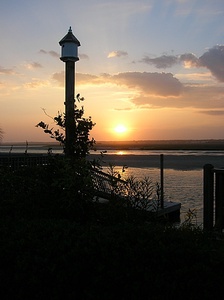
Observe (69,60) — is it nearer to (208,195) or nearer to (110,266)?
(208,195)

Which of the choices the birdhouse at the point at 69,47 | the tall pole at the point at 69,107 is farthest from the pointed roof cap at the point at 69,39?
the tall pole at the point at 69,107

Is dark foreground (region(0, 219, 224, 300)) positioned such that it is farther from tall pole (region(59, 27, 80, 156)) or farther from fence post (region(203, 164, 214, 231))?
tall pole (region(59, 27, 80, 156))

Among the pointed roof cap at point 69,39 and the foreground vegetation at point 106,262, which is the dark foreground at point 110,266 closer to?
the foreground vegetation at point 106,262

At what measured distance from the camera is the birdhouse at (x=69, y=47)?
31.4 feet

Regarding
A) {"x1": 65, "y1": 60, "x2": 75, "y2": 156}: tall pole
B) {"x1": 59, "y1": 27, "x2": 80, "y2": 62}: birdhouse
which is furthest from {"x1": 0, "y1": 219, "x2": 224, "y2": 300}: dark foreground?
{"x1": 59, "y1": 27, "x2": 80, "y2": 62}: birdhouse

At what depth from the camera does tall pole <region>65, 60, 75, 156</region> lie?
27.4 feet

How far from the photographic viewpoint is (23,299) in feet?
10.9

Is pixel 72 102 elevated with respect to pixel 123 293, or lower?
elevated

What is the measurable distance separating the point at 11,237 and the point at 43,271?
35.3 inches

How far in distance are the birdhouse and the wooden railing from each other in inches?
182

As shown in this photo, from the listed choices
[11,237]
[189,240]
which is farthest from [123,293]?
[11,237]

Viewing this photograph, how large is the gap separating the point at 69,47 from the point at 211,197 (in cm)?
526

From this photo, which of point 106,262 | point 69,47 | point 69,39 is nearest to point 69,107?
point 69,47

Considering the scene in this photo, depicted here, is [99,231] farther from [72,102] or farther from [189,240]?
[72,102]
